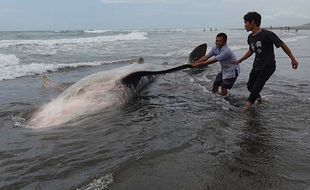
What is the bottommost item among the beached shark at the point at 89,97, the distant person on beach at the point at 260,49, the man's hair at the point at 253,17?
the beached shark at the point at 89,97

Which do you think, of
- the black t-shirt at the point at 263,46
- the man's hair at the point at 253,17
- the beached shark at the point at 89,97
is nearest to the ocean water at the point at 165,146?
the beached shark at the point at 89,97

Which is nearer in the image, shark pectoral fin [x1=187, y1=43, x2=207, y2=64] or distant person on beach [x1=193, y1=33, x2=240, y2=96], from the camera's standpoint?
distant person on beach [x1=193, y1=33, x2=240, y2=96]

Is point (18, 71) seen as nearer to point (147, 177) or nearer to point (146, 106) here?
point (146, 106)

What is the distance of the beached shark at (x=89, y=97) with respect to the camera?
6.23 m

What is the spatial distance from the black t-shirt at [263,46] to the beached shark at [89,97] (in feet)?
4.25

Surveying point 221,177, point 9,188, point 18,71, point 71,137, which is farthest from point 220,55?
point 18,71

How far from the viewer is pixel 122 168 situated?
4438mm

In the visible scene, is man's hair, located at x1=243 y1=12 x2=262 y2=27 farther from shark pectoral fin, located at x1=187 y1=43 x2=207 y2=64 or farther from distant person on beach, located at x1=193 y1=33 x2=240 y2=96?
shark pectoral fin, located at x1=187 y1=43 x2=207 y2=64

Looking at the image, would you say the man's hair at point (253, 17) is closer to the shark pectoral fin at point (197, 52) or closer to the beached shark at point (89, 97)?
the beached shark at point (89, 97)

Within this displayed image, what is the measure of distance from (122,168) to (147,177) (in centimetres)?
35

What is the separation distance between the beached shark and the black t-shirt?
129cm

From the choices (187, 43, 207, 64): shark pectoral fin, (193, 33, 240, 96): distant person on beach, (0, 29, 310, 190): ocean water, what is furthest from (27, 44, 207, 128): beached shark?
(187, 43, 207, 64): shark pectoral fin

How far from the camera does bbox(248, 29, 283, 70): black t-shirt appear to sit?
730 cm

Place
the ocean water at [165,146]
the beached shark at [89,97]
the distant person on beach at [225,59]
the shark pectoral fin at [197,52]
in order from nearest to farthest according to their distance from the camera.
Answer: the ocean water at [165,146] < the beached shark at [89,97] < the distant person on beach at [225,59] < the shark pectoral fin at [197,52]
